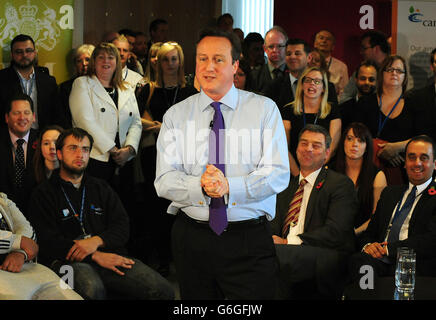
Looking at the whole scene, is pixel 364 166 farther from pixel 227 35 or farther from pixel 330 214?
pixel 227 35

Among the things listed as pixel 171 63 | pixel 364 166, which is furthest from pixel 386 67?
pixel 171 63

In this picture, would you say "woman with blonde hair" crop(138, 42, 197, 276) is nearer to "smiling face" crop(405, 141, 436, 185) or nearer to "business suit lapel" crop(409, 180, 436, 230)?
"smiling face" crop(405, 141, 436, 185)

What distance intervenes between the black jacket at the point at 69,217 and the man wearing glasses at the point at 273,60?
7.39 feet

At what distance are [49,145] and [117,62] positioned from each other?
3.27ft

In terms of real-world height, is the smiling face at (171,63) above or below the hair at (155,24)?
below

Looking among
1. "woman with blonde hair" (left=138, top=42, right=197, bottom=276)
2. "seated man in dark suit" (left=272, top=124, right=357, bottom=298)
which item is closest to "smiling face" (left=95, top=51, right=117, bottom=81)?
"woman with blonde hair" (left=138, top=42, right=197, bottom=276)

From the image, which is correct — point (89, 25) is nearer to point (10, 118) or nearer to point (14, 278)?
point (10, 118)

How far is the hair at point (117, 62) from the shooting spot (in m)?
5.25

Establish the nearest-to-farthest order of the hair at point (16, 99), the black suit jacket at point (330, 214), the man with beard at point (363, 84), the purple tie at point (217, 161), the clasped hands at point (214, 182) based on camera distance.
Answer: the clasped hands at point (214, 182) → the purple tie at point (217, 161) → the black suit jacket at point (330, 214) → the hair at point (16, 99) → the man with beard at point (363, 84)

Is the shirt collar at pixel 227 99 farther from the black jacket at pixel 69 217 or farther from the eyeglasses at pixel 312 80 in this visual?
the eyeglasses at pixel 312 80

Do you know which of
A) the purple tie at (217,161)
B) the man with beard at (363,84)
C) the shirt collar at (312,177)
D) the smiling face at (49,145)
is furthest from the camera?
the man with beard at (363,84)

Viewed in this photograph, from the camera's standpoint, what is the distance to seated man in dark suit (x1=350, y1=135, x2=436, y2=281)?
4105 mm

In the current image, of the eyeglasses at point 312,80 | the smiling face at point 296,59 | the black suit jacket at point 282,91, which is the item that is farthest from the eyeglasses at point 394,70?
the smiling face at point 296,59

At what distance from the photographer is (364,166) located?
4926 millimetres
